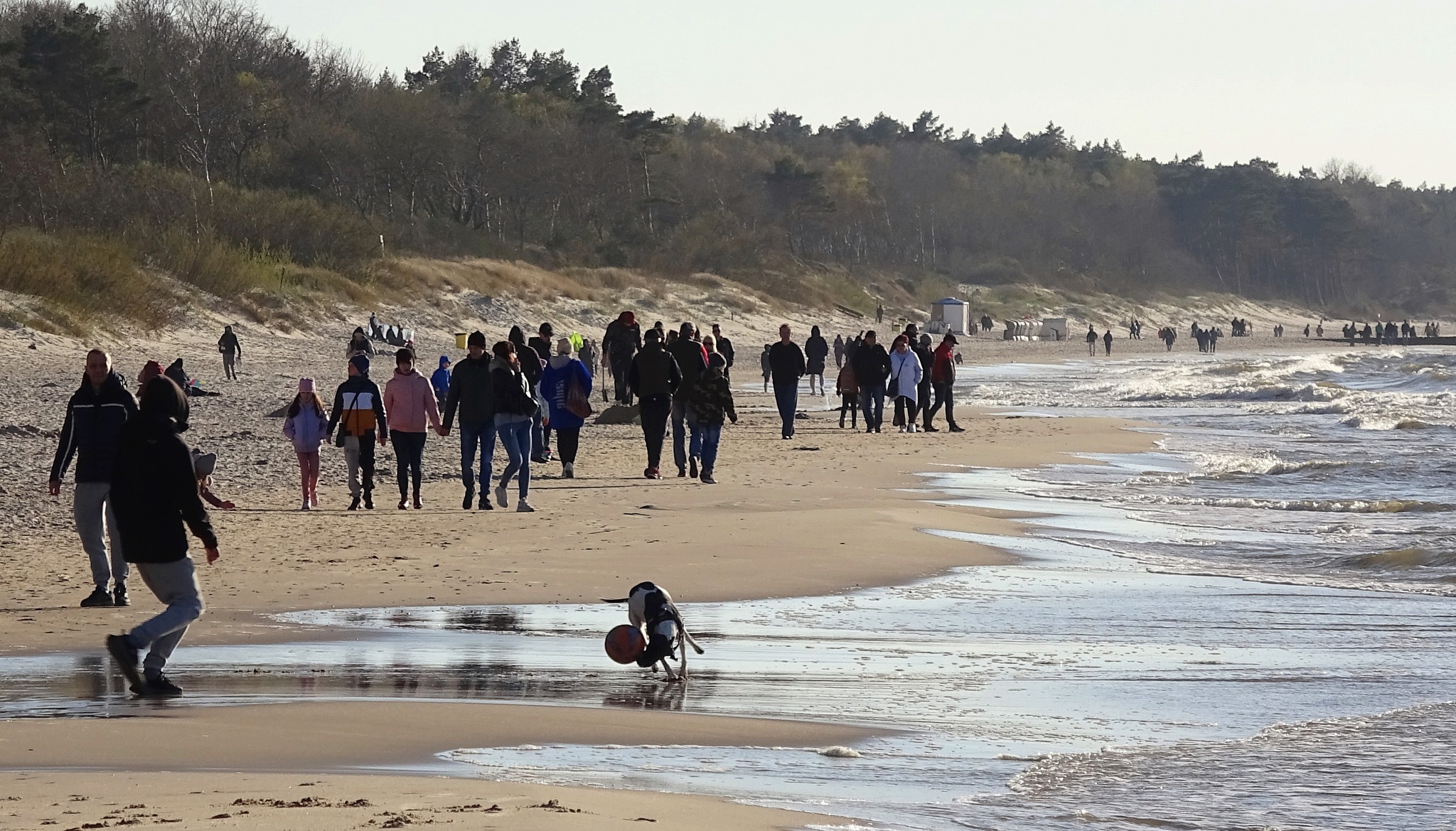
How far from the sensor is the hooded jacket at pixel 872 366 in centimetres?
2420

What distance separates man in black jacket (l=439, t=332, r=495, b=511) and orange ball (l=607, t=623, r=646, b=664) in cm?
649

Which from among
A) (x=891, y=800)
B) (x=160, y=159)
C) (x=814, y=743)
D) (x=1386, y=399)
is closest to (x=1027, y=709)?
(x=814, y=743)

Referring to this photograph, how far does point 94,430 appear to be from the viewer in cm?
948

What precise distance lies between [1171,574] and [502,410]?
5.72 meters

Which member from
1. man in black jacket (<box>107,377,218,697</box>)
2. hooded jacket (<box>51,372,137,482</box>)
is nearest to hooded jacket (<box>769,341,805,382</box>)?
hooded jacket (<box>51,372,137,482</box>)

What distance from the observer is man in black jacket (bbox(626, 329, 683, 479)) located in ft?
54.0

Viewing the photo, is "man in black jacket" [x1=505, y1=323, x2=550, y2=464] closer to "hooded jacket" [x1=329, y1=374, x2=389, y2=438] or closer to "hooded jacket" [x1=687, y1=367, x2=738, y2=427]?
"hooded jacket" [x1=687, y1=367, x2=738, y2=427]

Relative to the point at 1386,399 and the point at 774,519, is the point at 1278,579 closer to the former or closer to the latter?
the point at 774,519

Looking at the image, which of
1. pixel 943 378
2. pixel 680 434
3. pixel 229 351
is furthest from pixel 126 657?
pixel 229 351

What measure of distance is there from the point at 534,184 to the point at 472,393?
6837 centimetres

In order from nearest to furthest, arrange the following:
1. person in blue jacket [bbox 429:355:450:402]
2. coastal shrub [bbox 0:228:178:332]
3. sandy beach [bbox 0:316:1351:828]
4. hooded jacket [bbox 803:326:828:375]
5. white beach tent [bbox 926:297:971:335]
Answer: sandy beach [bbox 0:316:1351:828]
person in blue jacket [bbox 429:355:450:402]
hooded jacket [bbox 803:326:828:375]
coastal shrub [bbox 0:228:178:332]
white beach tent [bbox 926:297:971:335]

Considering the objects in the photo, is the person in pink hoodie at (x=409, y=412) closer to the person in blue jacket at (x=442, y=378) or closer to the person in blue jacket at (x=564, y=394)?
the person in blue jacket at (x=564, y=394)

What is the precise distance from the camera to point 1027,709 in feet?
24.2

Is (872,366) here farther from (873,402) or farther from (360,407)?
(360,407)
